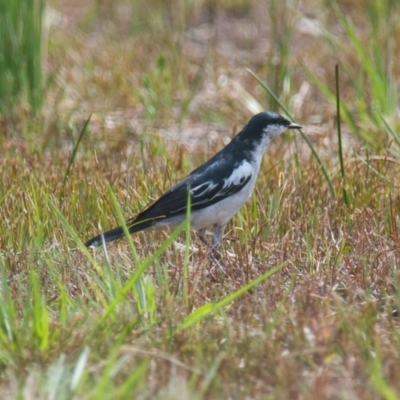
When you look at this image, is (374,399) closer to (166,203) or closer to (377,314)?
(377,314)

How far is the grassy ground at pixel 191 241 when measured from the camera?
343 centimetres

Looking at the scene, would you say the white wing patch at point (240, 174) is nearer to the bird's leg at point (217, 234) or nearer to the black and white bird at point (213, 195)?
the black and white bird at point (213, 195)

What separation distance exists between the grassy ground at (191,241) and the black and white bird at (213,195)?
122 mm

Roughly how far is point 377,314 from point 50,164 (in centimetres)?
304

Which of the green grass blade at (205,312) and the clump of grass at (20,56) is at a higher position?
the clump of grass at (20,56)

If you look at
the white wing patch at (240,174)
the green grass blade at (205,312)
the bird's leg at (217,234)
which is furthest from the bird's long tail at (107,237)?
the green grass blade at (205,312)

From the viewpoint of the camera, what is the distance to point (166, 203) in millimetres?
5293

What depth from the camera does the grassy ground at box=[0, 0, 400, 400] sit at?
11.3 ft

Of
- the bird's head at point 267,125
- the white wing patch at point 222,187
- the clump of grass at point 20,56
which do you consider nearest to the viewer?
the white wing patch at point 222,187

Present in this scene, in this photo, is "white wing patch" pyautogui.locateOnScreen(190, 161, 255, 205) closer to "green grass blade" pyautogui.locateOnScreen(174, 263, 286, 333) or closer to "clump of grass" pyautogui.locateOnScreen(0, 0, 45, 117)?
"green grass blade" pyautogui.locateOnScreen(174, 263, 286, 333)

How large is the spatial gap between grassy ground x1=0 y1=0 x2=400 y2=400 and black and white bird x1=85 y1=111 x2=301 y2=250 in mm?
122

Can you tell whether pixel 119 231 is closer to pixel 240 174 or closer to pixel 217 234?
pixel 217 234

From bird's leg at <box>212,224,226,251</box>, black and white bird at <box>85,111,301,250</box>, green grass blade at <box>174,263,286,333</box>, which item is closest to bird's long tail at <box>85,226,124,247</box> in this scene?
black and white bird at <box>85,111,301,250</box>

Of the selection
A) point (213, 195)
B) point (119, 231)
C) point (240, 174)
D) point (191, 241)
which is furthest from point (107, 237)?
point (240, 174)
